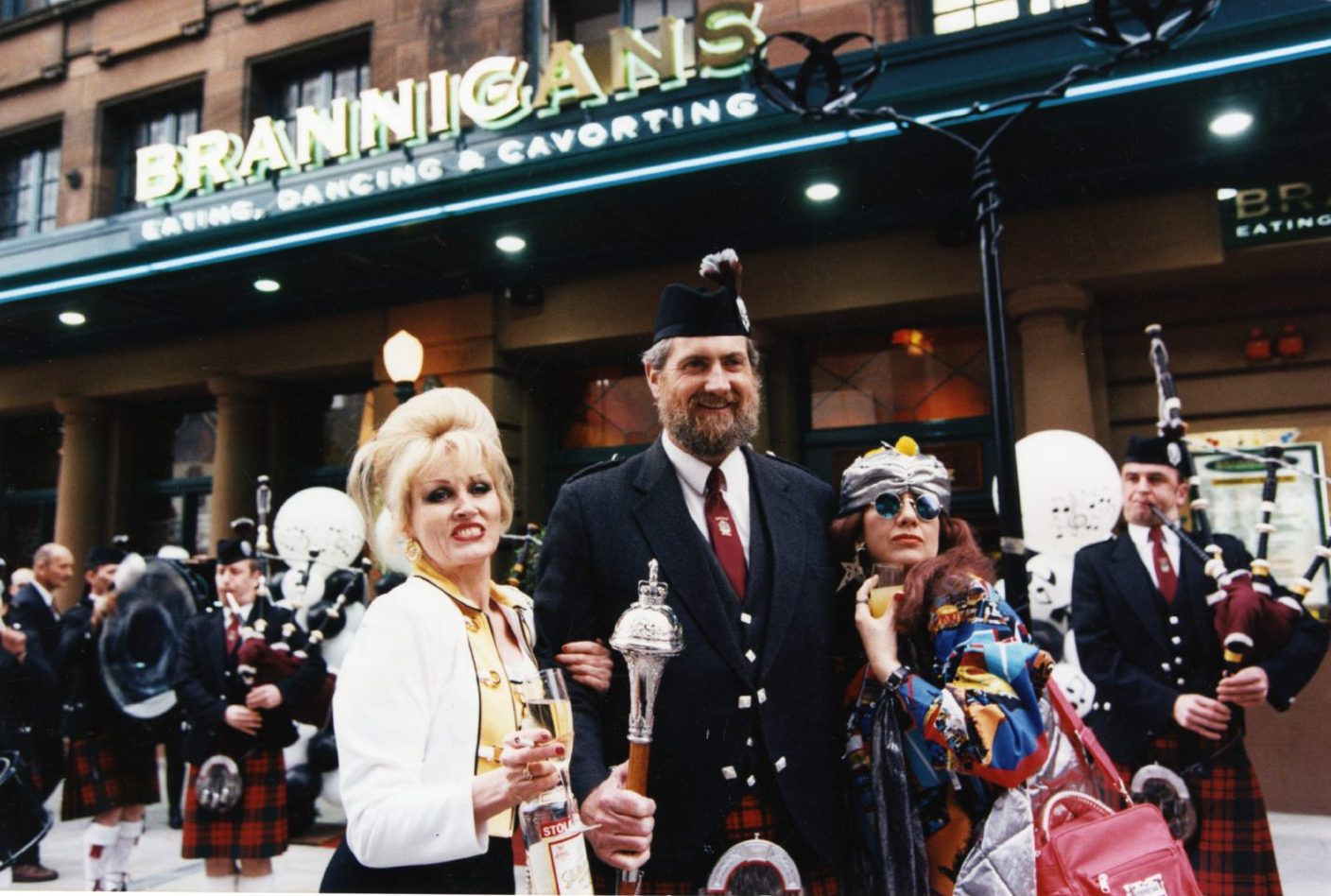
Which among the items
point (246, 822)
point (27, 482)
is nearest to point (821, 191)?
point (27, 482)

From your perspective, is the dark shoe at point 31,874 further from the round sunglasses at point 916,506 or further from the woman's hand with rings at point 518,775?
the round sunglasses at point 916,506

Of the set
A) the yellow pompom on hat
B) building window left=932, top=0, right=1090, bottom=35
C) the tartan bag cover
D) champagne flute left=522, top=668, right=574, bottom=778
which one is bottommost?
the tartan bag cover

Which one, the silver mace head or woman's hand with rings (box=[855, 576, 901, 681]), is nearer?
the silver mace head

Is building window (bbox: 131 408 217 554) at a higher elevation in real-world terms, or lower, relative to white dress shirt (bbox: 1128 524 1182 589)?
higher

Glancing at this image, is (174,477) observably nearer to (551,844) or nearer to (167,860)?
(167,860)

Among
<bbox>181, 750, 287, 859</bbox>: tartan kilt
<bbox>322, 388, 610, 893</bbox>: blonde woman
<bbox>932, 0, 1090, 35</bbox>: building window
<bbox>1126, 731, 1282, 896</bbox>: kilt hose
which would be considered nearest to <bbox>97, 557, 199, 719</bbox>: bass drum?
<bbox>181, 750, 287, 859</bbox>: tartan kilt

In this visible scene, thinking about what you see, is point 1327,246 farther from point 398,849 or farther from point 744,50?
point 398,849

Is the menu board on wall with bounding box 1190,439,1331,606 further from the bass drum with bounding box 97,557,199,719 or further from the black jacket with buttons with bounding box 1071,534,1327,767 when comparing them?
the bass drum with bounding box 97,557,199,719

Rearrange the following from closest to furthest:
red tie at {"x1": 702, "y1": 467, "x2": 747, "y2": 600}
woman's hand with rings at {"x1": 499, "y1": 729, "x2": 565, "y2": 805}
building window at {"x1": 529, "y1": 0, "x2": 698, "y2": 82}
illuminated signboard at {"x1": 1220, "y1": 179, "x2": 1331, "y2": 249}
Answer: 1. woman's hand with rings at {"x1": 499, "y1": 729, "x2": 565, "y2": 805}
2. red tie at {"x1": 702, "y1": 467, "x2": 747, "y2": 600}
3. illuminated signboard at {"x1": 1220, "y1": 179, "x2": 1331, "y2": 249}
4. building window at {"x1": 529, "y1": 0, "x2": 698, "y2": 82}

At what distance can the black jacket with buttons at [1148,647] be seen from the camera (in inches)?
120

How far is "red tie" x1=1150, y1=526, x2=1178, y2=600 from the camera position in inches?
130

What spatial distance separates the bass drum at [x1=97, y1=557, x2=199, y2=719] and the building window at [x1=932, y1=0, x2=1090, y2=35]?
5019 millimetres

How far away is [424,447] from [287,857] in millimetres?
4238

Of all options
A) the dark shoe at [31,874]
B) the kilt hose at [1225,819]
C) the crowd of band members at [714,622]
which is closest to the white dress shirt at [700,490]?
the crowd of band members at [714,622]
